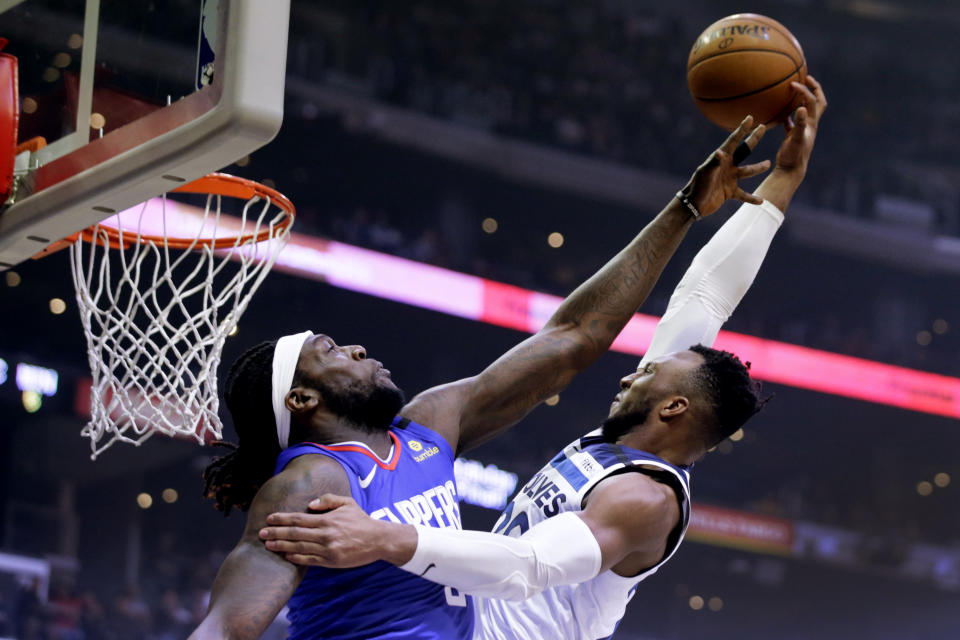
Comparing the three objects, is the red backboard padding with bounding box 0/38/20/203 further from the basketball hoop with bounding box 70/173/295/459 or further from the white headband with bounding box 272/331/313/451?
the white headband with bounding box 272/331/313/451

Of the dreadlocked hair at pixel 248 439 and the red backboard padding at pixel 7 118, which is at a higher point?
the red backboard padding at pixel 7 118

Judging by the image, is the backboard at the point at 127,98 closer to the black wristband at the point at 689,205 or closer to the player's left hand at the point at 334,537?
the player's left hand at the point at 334,537

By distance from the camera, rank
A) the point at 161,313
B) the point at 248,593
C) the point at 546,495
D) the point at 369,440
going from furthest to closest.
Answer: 1. the point at 161,313
2. the point at 546,495
3. the point at 369,440
4. the point at 248,593

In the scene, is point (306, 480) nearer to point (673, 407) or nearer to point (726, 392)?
point (673, 407)

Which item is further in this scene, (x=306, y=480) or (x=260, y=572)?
(x=306, y=480)

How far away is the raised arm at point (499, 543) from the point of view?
2064mm

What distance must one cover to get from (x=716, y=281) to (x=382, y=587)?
58.3 inches

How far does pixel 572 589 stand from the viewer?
8.76 ft

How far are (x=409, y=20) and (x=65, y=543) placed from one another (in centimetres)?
760

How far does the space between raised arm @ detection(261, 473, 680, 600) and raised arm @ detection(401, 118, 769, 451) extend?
56cm

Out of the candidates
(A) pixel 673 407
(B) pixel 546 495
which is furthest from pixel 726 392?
(B) pixel 546 495

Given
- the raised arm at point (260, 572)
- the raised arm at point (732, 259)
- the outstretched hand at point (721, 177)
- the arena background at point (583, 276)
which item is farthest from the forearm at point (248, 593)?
the arena background at point (583, 276)

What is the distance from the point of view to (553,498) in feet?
8.61

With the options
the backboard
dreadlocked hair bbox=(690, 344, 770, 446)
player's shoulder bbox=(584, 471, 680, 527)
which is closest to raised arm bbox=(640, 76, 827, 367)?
dreadlocked hair bbox=(690, 344, 770, 446)
